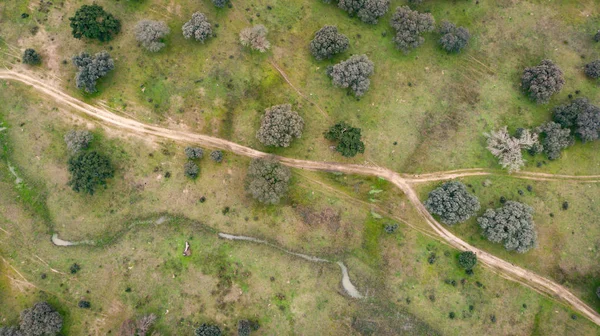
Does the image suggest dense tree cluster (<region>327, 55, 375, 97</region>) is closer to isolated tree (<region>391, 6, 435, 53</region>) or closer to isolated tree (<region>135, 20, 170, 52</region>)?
isolated tree (<region>391, 6, 435, 53</region>)

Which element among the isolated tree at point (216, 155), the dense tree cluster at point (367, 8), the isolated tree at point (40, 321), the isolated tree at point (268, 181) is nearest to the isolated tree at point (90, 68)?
the isolated tree at point (216, 155)

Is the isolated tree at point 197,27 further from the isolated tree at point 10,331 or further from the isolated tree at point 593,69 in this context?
the isolated tree at point 593,69

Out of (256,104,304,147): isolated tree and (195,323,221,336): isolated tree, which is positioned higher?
(256,104,304,147): isolated tree

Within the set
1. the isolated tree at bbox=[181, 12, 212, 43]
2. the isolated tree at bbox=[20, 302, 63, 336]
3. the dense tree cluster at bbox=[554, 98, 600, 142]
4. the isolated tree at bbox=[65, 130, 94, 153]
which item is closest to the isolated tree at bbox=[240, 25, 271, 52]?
the isolated tree at bbox=[181, 12, 212, 43]

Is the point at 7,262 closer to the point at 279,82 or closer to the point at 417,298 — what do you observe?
the point at 279,82

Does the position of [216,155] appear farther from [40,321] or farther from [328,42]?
[40,321]
